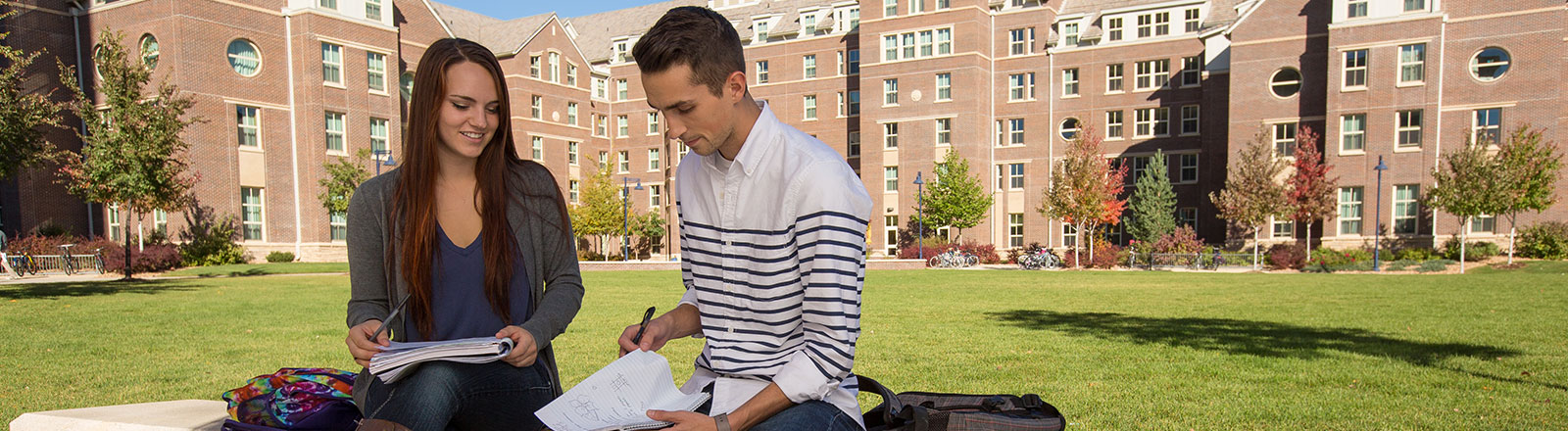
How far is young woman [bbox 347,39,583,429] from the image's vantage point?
9.53 feet

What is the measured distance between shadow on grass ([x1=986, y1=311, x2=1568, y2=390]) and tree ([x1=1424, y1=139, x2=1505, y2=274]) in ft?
78.8

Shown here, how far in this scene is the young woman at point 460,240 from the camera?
9.53ft

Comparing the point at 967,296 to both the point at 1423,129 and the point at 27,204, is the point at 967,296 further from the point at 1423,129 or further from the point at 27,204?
the point at 27,204

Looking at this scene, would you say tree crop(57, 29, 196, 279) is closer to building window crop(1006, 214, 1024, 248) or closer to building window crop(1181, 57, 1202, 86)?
building window crop(1006, 214, 1024, 248)

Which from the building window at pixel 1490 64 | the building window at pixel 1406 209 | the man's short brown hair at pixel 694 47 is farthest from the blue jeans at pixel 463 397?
the building window at pixel 1490 64

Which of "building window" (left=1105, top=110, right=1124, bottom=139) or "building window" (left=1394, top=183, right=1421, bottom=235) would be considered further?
"building window" (left=1105, top=110, right=1124, bottom=139)

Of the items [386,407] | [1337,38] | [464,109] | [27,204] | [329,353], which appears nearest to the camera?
[386,407]

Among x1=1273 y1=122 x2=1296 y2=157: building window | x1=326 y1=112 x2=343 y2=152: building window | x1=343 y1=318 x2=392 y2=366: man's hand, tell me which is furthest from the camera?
x1=326 y1=112 x2=343 y2=152: building window

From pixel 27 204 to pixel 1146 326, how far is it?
128ft

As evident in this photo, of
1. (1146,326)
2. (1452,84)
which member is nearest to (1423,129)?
(1452,84)

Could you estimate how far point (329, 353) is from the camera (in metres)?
9.30

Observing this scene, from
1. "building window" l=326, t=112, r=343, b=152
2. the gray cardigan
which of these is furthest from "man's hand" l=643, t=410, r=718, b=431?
"building window" l=326, t=112, r=343, b=152

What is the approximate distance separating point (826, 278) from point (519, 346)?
1.04 metres

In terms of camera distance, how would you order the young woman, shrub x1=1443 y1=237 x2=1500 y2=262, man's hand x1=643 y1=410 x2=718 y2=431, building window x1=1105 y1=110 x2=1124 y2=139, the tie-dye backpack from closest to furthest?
1. man's hand x1=643 y1=410 x2=718 y2=431
2. the young woman
3. the tie-dye backpack
4. shrub x1=1443 y1=237 x2=1500 y2=262
5. building window x1=1105 y1=110 x2=1124 y2=139
